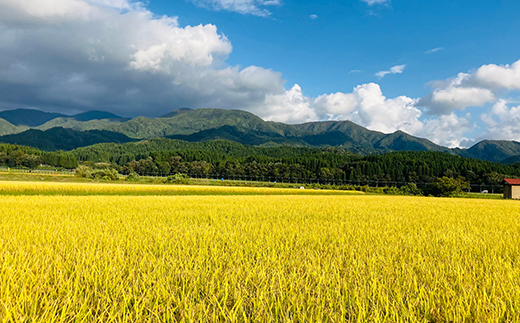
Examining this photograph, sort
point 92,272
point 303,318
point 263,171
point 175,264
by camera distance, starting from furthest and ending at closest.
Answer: point 263,171 → point 175,264 → point 92,272 → point 303,318

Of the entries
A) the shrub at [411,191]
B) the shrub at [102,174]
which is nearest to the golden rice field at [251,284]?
the shrub at [411,191]

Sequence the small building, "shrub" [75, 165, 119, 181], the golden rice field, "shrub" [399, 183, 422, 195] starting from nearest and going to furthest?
the golden rice field
the small building
"shrub" [399, 183, 422, 195]
"shrub" [75, 165, 119, 181]

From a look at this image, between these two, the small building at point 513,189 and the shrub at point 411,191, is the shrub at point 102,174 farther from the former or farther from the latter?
the small building at point 513,189

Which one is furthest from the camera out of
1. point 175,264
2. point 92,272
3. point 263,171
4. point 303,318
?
point 263,171

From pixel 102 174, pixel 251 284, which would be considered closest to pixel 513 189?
pixel 251 284

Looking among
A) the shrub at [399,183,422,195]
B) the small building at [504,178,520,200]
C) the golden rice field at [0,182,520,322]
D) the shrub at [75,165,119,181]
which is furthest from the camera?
the shrub at [75,165,119,181]

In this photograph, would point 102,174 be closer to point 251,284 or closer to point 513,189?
point 251,284

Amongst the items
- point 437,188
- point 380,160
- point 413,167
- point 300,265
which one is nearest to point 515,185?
point 437,188

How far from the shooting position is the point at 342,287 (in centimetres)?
354

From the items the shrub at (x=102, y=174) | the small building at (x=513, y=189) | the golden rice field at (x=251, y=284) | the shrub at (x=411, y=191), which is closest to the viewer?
the golden rice field at (x=251, y=284)

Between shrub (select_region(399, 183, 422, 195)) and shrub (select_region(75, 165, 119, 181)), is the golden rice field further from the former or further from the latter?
shrub (select_region(75, 165, 119, 181))

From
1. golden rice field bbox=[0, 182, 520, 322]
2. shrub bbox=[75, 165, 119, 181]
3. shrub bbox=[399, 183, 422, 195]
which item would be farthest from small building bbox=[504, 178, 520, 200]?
shrub bbox=[75, 165, 119, 181]

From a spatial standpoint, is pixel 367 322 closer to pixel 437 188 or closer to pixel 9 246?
pixel 9 246

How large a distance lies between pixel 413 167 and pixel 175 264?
185 meters
